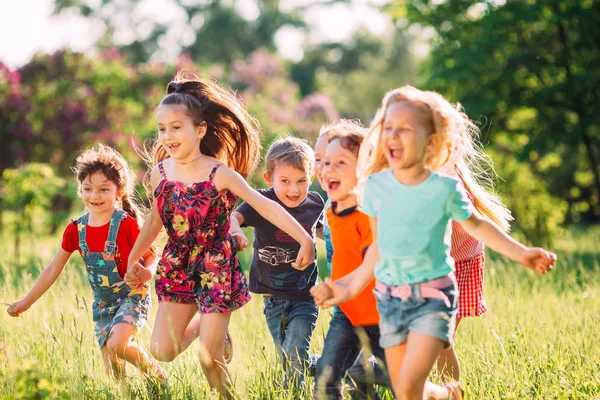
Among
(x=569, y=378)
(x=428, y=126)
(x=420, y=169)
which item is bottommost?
(x=569, y=378)

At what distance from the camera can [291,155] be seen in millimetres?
4164

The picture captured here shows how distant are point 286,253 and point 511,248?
1705 millimetres

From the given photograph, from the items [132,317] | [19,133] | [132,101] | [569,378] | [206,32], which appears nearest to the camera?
[569,378]

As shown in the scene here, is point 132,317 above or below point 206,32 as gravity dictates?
below

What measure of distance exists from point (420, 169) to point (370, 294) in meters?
0.73

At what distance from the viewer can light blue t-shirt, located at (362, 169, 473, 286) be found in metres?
2.93

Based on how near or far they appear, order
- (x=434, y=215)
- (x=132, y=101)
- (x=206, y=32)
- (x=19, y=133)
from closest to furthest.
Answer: (x=434, y=215) → (x=19, y=133) → (x=132, y=101) → (x=206, y=32)

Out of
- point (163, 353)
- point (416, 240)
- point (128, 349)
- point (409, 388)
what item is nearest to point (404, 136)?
point (416, 240)

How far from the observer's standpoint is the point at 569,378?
3.83 m

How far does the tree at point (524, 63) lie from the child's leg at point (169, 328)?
843 cm

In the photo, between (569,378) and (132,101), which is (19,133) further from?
(569,378)

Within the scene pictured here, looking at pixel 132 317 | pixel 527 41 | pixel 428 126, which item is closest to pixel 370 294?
Answer: pixel 428 126

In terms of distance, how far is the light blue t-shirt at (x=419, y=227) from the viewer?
115 inches

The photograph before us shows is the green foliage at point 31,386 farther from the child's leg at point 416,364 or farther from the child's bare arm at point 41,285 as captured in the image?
the child's leg at point 416,364
